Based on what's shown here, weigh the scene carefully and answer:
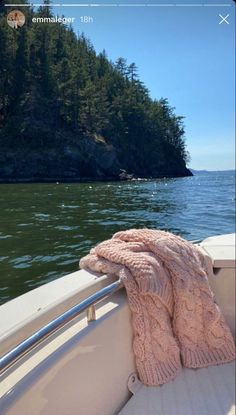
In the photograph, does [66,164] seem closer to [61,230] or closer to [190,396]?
[61,230]

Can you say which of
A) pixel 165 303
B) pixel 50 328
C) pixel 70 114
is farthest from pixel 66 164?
pixel 50 328

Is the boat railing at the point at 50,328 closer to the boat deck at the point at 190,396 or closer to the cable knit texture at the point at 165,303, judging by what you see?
the cable knit texture at the point at 165,303

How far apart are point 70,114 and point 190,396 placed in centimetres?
3123

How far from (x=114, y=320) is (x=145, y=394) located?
0.33 metres

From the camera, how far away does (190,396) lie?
1.36 meters

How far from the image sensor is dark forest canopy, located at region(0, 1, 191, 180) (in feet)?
78.6

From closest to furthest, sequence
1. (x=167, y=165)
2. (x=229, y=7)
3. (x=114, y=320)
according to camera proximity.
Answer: (x=114, y=320)
(x=229, y=7)
(x=167, y=165)

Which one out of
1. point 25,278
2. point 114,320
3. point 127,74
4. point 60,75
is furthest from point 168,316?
point 127,74

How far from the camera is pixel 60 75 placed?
30.0 metres

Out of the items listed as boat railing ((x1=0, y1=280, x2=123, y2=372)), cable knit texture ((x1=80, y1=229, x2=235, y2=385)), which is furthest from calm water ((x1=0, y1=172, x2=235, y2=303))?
boat railing ((x1=0, y1=280, x2=123, y2=372))

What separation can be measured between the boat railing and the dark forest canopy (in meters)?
17.0

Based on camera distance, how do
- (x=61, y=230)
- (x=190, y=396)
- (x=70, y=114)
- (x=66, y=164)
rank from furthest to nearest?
(x=70, y=114), (x=66, y=164), (x=61, y=230), (x=190, y=396)

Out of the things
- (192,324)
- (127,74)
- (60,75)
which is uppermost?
(127,74)

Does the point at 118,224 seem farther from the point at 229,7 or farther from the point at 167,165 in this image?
the point at 167,165
